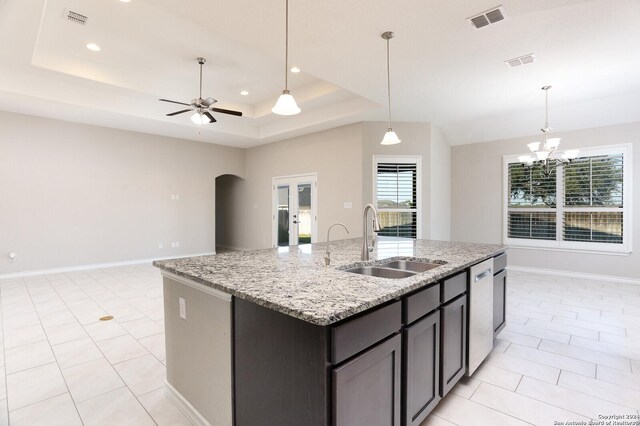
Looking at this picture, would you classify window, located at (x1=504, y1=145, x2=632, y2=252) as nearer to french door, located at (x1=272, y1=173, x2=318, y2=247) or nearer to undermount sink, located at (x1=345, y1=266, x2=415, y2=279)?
french door, located at (x1=272, y1=173, x2=318, y2=247)

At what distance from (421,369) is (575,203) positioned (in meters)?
5.89

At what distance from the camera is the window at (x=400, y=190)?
6.17 meters

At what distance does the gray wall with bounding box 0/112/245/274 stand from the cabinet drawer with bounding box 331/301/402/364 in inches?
271

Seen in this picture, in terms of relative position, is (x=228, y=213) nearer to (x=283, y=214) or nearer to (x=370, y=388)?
(x=283, y=214)

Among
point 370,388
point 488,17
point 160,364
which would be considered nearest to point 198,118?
point 160,364

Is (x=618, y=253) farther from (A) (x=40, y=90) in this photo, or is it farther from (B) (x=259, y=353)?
(A) (x=40, y=90)

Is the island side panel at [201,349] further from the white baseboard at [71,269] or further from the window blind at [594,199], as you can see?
the window blind at [594,199]

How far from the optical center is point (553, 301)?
4.33 meters

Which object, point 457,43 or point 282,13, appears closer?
point 282,13

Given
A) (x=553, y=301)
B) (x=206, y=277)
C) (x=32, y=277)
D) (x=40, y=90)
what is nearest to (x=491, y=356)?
(x=553, y=301)

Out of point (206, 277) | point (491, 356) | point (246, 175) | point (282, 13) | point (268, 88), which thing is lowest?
point (491, 356)

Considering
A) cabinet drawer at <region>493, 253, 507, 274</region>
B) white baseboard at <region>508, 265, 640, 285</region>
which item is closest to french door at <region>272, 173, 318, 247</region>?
white baseboard at <region>508, 265, 640, 285</region>

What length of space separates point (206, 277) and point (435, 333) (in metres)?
1.37

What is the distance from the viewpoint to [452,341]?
207 centimetres
